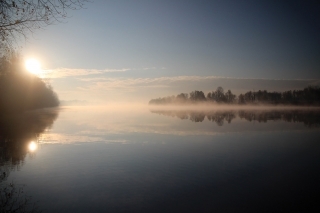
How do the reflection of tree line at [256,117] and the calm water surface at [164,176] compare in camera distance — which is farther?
the reflection of tree line at [256,117]

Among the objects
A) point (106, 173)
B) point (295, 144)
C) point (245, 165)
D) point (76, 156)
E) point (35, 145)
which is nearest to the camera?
point (106, 173)

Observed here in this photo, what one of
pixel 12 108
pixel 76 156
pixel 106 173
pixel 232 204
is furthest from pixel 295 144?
pixel 12 108

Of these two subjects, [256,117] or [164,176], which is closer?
[164,176]

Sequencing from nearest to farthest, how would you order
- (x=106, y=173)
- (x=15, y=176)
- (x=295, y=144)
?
1. (x=15, y=176)
2. (x=106, y=173)
3. (x=295, y=144)

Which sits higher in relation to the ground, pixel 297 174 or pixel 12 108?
pixel 12 108

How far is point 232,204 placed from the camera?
9.35 m

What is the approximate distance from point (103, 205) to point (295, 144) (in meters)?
20.7

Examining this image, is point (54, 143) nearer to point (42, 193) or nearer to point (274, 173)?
point (42, 193)

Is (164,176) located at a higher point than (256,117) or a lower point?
higher

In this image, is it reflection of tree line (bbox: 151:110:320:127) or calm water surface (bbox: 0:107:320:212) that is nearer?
calm water surface (bbox: 0:107:320:212)

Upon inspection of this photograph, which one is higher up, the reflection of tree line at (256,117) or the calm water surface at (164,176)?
the calm water surface at (164,176)

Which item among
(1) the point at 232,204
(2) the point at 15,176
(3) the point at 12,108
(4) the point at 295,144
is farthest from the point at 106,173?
(3) the point at 12,108

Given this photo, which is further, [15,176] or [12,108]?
[12,108]

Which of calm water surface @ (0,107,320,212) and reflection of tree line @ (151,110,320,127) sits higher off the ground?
calm water surface @ (0,107,320,212)
